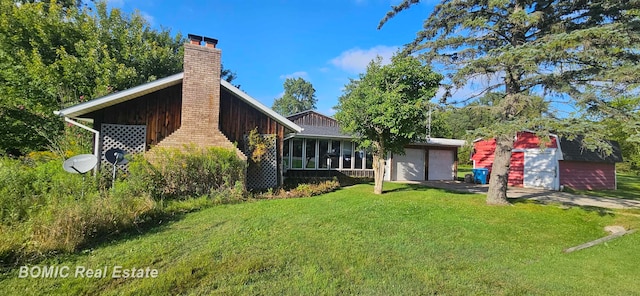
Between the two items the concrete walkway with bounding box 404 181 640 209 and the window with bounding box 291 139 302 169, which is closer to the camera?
the concrete walkway with bounding box 404 181 640 209

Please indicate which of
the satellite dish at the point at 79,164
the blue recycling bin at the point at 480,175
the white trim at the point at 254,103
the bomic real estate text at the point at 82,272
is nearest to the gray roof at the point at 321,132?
the white trim at the point at 254,103

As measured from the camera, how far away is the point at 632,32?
7859mm

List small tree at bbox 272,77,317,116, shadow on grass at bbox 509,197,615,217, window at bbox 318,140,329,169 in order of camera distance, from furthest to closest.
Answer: small tree at bbox 272,77,317,116, window at bbox 318,140,329,169, shadow on grass at bbox 509,197,615,217

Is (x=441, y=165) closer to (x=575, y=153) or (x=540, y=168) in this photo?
(x=540, y=168)

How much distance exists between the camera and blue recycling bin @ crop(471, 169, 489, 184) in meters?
18.3

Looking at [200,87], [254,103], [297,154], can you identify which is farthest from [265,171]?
[297,154]

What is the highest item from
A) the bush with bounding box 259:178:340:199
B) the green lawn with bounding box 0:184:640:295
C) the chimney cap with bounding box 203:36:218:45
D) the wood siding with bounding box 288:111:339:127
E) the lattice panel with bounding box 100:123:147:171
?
the chimney cap with bounding box 203:36:218:45

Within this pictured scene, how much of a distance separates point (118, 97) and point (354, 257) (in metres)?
8.98

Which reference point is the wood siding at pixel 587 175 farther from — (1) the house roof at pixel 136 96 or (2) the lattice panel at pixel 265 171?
(1) the house roof at pixel 136 96

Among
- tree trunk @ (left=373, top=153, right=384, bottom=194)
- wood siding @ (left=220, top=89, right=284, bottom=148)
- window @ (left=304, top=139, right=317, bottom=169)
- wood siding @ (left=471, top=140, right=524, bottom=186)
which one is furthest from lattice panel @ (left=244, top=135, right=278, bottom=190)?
wood siding @ (left=471, top=140, right=524, bottom=186)

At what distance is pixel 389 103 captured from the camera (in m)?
10.4

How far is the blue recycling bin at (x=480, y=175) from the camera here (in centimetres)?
1828

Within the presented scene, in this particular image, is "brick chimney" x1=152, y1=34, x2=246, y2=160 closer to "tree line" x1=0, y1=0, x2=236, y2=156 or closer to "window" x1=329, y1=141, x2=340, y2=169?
"tree line" x1=0, y1=0, x2=236, y2=156

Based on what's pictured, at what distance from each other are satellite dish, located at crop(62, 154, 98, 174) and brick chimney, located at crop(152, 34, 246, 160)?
287 centimetres
